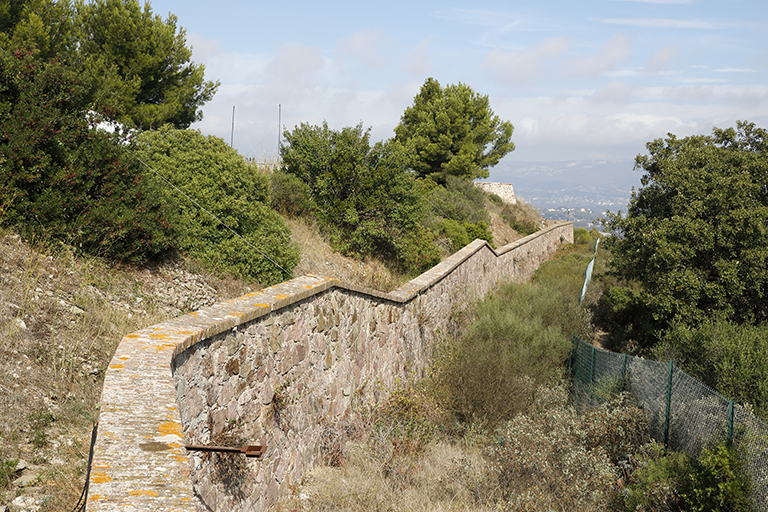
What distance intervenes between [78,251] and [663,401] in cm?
→ 720

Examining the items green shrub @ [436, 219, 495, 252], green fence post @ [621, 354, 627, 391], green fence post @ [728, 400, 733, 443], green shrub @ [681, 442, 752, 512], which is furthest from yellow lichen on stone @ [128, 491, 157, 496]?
A: green shrub @ [436, 219, 495, 252]

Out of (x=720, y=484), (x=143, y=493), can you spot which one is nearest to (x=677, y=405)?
(x=720, y=484)

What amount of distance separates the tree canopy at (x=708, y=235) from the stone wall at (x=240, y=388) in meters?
6.25

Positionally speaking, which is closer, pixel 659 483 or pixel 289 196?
pixel 659 483

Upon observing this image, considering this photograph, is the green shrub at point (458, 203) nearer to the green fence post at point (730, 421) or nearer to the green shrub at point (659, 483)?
the green shrub at point (659, 483)

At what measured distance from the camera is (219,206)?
8.59 metres

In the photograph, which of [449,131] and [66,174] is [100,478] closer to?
[66,174]

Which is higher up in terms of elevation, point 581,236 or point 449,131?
point 449,131

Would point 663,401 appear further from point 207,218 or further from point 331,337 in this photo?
point 207,218

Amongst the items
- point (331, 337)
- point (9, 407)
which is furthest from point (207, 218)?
point (9, 407)

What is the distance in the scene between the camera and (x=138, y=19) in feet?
61.8

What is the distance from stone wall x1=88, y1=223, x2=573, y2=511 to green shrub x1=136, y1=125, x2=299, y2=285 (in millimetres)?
2516

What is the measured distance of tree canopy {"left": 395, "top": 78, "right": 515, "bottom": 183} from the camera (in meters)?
29.4

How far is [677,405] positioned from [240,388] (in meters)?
5.12
